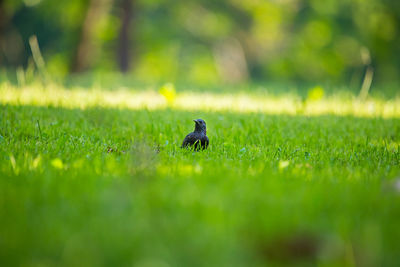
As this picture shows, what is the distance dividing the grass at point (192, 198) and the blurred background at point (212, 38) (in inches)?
445

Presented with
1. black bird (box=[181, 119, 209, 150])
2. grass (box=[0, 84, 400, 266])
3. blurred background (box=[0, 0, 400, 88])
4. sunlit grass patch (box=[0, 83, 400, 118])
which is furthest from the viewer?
blurred background (box=[0, 0, 400, 88])

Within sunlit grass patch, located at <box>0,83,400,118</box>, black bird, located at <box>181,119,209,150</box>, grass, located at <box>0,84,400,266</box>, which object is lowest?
grass, located at <box>0,84,400,266</box>

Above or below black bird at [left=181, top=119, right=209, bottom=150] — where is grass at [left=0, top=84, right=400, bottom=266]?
below

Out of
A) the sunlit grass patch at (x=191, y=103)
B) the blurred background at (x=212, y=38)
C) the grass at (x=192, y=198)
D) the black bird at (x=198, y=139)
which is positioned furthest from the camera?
the blurred background at (x=212, y=38)

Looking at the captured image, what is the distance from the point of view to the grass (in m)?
1.45

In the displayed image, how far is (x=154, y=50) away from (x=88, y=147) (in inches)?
1092

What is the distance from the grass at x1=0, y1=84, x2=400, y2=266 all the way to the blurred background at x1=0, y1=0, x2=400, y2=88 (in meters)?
11.3

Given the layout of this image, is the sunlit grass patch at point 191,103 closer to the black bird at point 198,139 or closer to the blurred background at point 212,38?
the black bird at point 198,139

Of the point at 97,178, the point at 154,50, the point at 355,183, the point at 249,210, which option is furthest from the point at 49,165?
the point at 154,50

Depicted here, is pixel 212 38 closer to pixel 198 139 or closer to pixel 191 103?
pixel 191 103

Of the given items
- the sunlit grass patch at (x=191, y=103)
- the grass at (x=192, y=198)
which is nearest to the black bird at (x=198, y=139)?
the grass at (x=192, y=198)

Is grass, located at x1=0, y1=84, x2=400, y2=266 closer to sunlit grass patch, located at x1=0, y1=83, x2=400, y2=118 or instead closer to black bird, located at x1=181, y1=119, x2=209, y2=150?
black bird, located at x1=181, y1=119, x2=209, y2=150

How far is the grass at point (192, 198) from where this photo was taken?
1447 mm

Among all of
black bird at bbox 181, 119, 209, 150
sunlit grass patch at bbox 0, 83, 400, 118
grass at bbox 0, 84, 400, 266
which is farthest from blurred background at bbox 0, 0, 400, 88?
black bird at bbox 181, 119, 209, 150
